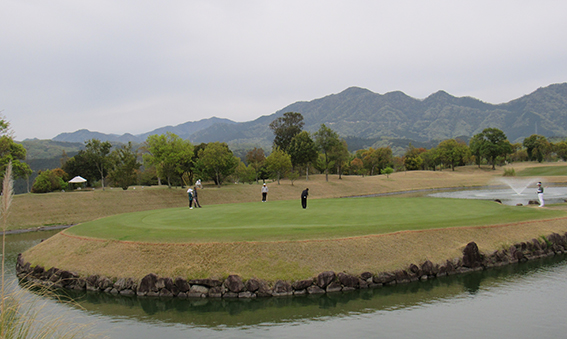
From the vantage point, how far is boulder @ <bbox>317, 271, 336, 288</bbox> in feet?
58.4

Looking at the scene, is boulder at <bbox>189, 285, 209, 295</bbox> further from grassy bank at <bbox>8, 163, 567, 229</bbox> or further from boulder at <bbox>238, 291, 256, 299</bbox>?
grassy bank at <bbox>8, 163, 567, 229</bbox>

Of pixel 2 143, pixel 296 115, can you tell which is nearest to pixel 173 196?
pixel 2 143

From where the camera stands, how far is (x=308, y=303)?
16.6 metres

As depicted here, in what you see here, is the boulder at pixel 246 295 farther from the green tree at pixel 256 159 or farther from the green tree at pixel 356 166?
the green tree at pixel 356 166

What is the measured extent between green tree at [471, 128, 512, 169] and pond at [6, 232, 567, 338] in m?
122

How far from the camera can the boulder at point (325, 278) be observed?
17797 mm

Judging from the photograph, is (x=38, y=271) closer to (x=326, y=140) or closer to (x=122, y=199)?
(x=122, y=199)

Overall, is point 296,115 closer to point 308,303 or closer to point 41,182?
point 41,182

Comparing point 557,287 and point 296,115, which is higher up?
point 296,115

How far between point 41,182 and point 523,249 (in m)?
85.6

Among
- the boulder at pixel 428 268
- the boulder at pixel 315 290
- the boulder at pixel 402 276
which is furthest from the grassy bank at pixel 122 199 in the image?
the boulder at pixel 428 268

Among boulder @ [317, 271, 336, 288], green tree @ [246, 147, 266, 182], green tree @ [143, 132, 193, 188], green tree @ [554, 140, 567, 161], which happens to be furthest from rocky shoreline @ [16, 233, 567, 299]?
green tree @ [554, 140, 567, 161]

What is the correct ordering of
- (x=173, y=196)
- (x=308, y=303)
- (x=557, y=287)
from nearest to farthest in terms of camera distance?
(x=308, y=303)
(x=557, y=287)
(x=173, y=196)

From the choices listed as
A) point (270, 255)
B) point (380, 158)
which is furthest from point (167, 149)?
point (380, 158)
